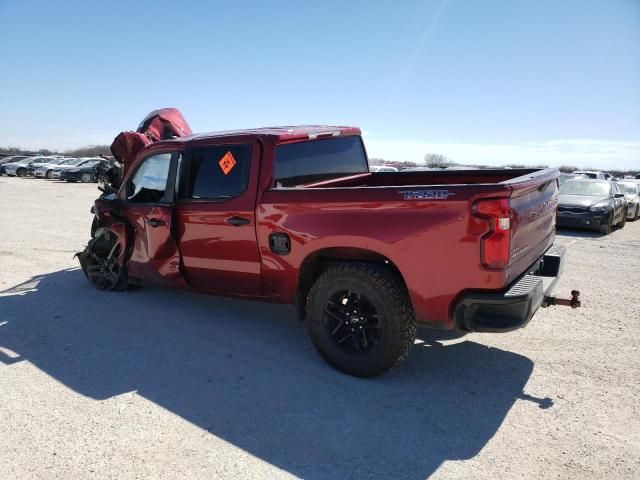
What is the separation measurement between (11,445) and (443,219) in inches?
117

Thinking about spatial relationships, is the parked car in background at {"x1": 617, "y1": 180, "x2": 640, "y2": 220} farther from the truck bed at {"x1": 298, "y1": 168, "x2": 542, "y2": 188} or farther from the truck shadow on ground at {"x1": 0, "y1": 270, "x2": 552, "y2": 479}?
the truck shadow on ground at {"x1": 0, "y1": 270, "x2": 552, "y2": 479}

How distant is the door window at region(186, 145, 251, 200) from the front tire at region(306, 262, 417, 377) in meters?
1.21

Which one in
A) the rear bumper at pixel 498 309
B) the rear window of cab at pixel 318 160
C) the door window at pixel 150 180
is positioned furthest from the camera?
the door window at pixel 150 180

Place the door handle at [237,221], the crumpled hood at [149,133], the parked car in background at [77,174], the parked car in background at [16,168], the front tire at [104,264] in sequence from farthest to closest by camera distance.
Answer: the parked car in background at [16,168]
the parked car in background at [77,174]
the crumpled hood at [149,133]
the front tire at [104,264]
the door handle at [237,221]

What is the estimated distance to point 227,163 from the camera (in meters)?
4.44

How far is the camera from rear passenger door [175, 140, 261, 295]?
13.9 ft

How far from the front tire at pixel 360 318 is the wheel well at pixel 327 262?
Result: 75 mm

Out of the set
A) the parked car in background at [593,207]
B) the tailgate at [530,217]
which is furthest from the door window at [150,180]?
the parked car in background at [593,207]

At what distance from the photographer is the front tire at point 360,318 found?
11.4 ft

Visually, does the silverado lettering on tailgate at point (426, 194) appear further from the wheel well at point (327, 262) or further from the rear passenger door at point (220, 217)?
the rear passenger door at point (220, 217)

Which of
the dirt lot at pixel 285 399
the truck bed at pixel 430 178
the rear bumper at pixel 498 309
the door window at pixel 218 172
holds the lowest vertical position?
the dirt lot at pixel 285 399

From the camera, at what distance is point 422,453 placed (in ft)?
9.13

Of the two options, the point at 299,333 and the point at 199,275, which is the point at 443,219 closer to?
the point at 299,333

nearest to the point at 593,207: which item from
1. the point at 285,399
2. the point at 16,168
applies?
the point at 285,399
